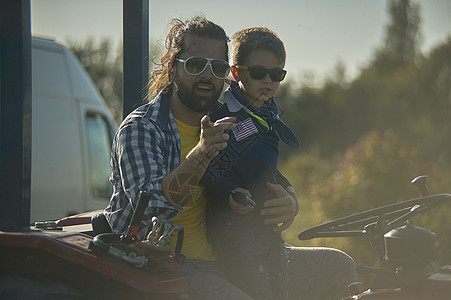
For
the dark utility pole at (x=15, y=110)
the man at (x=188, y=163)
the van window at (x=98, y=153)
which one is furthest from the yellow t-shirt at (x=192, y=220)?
the van window at (x=98, y=153)

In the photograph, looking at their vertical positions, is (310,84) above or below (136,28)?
above

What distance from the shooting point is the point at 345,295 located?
2826mm

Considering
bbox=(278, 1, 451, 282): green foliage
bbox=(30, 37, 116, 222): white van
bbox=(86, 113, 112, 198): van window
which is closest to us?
bbox=(30, 37, 116, 222): white van

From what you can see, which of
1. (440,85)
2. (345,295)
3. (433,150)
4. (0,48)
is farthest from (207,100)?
(440,85)

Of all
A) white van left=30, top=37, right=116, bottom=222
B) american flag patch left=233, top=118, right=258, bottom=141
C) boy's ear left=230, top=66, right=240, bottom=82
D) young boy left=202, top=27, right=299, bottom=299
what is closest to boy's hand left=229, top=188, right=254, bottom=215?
young boy left=202, top=27, right=299, bottom=299

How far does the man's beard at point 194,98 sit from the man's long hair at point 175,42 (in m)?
0.10

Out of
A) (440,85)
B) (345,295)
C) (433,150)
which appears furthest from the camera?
(440,85)

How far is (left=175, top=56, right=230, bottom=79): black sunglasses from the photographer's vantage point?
2578 mm

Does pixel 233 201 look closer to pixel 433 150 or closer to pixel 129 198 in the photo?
pixel 129 198

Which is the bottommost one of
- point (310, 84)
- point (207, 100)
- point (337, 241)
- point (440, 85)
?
point (337, 241)

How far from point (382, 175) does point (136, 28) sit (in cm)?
545

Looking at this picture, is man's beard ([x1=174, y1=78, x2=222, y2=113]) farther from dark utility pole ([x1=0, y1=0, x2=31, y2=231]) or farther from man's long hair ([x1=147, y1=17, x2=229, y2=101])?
dark utility pole ([x1=0, y1=0, x2=31, y2=231])

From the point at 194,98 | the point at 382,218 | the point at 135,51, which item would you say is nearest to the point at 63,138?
the point at 135,51

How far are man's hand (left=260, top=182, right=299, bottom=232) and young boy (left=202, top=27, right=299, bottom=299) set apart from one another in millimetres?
42
